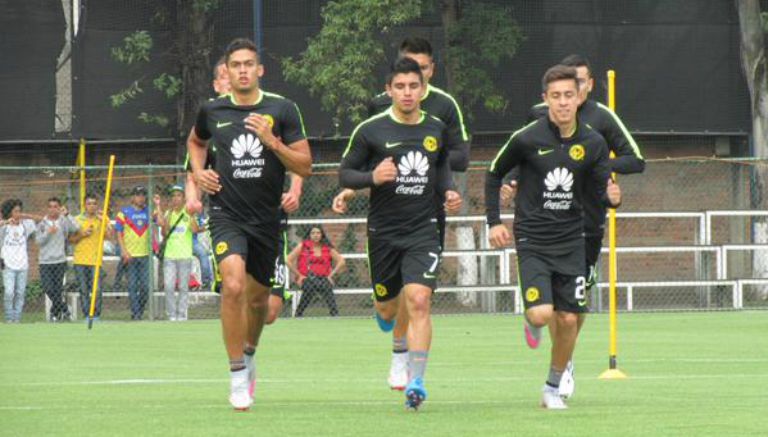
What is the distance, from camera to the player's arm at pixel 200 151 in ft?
36.1

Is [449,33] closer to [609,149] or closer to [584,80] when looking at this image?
[584,80]

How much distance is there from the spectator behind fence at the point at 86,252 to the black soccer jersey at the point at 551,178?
15825 mm

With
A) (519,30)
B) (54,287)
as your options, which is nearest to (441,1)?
(519,30)

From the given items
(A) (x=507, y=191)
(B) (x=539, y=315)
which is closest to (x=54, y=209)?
(A) (x=507, y=191)

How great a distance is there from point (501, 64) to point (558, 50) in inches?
43.5

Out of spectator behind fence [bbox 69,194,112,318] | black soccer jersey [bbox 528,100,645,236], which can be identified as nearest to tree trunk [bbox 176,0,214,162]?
spectator behind fence [bbox 69,194,112,318]

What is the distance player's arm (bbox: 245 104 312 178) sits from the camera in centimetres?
1078

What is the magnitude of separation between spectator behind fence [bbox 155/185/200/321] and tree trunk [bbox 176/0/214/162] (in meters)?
6.29

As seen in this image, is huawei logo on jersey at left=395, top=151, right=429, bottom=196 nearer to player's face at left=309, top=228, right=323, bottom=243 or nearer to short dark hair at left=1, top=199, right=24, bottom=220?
player's face at left=309, top=228, right=323, bottom=243

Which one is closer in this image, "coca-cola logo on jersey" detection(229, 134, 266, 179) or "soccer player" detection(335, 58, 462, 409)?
"coca-cola logo on jersey" detection(229, 134, 266, 179)

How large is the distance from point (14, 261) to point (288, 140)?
53.5 feet

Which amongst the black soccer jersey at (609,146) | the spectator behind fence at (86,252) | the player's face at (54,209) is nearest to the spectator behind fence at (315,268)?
the spectator behind fence at (86,252)

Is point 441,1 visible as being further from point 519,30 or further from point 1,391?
point 1,391

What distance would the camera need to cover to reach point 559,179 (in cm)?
1111
